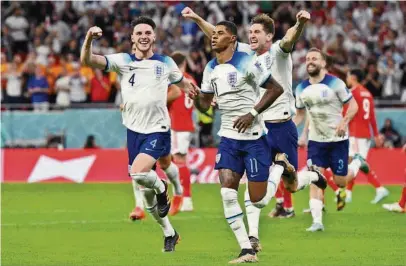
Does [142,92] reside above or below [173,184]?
above

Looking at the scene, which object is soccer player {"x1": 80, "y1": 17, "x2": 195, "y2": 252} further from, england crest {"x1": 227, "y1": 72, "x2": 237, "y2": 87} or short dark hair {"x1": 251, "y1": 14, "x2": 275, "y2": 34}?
england crest {"x1": 227, "y1": 72, "x2": 237, "y2": 87}

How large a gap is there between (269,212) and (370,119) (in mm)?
3873

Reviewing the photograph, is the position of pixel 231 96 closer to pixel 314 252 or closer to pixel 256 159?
pixel 256 159

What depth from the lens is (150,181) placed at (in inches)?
542

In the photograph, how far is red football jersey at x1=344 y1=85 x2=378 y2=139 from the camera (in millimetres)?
21719

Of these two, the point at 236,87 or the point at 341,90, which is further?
the point at 341,90

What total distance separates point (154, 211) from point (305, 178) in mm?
2738

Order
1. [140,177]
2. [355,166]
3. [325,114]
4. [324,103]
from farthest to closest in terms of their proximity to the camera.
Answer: [355,166] < [325,114] < [324,103] < [140,177]

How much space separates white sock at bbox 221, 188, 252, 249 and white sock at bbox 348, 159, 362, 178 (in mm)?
7224

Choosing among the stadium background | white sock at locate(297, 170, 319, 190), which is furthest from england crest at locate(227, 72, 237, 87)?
the stadium background

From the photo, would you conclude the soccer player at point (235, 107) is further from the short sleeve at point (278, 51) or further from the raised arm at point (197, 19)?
the raised arm at point (197, 19)

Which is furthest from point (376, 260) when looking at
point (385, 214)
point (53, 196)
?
point (53, 196)

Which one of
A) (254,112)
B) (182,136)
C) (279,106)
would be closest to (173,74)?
(279,106)

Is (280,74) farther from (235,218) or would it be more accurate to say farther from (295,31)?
(235,218)
